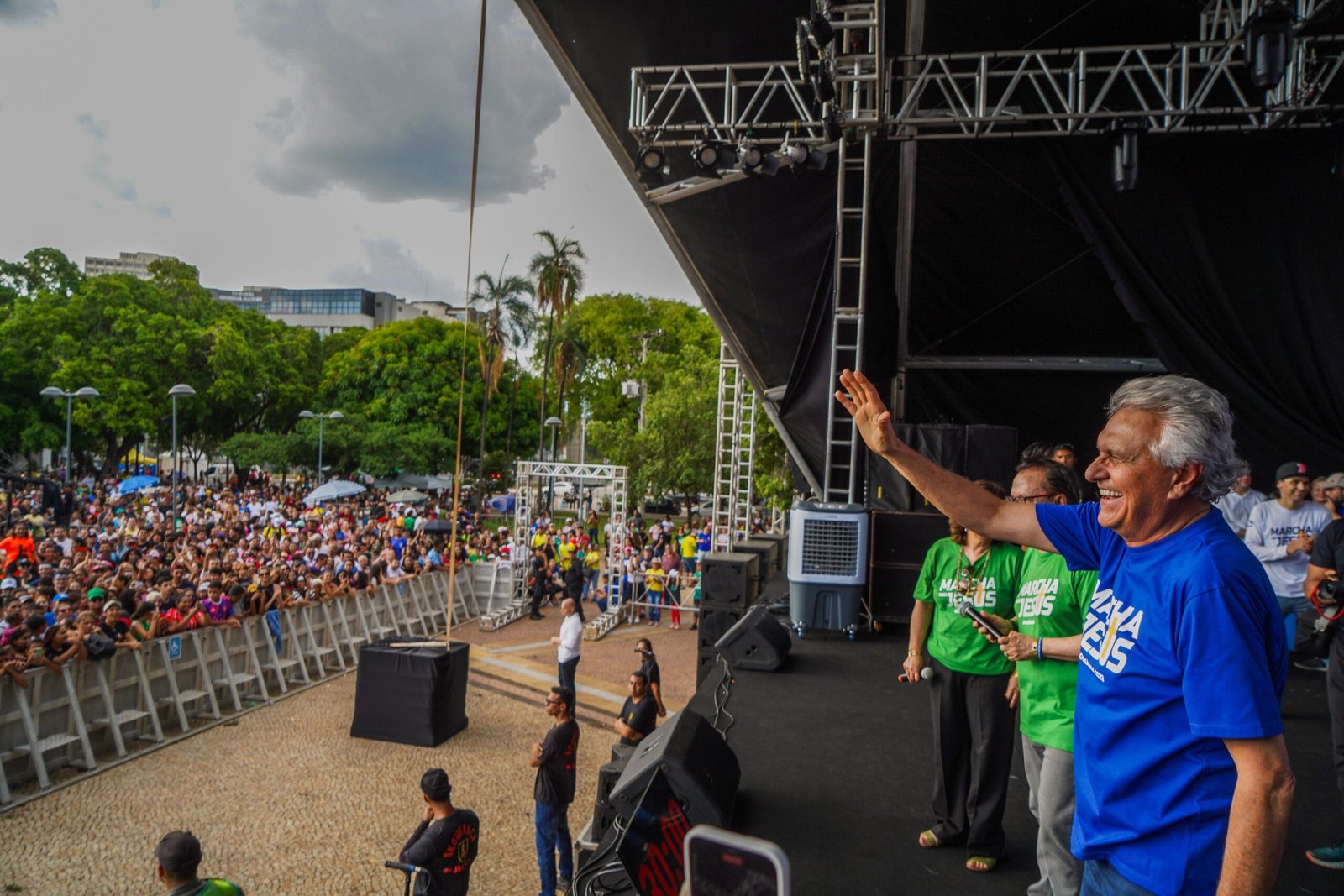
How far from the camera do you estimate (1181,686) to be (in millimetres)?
1560

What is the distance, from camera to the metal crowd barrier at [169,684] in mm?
7668

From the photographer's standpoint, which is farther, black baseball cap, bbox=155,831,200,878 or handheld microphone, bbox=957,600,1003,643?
black baseball cap, bbox=155,831,200,878

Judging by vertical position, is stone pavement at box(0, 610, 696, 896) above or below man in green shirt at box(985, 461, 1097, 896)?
below

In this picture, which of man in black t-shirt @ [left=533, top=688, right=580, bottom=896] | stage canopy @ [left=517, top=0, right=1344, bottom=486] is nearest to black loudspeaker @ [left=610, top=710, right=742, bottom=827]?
man in black t-shirt @ [left=533, top=688, right=580, bottom=896]

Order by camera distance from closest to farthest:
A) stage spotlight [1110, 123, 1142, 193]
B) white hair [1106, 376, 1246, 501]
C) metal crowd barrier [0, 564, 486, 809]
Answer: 1. white hair [1106, 376, 1246, 501]
2. metal crowd barrier [0, 564, 486, 809]
3. stage spotlight [1110, 123, 1142, 193]

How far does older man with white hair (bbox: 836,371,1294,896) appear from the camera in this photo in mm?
1447

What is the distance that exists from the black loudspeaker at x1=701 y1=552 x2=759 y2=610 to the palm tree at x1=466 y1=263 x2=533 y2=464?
101ft

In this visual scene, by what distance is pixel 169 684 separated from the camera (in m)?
9.42

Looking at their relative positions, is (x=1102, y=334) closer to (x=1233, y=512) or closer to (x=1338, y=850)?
(x=1233, y=512)

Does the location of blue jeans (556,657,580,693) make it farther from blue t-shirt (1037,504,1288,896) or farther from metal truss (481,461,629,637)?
blue t-shirt (1037,504,1288,896)

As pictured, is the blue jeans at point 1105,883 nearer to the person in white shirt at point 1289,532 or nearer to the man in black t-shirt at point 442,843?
the man in black t-shirt at point 442,843

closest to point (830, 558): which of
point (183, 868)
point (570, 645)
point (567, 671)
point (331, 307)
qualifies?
point (570, 645)

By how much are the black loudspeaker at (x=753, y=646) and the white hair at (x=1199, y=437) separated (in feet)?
16.4

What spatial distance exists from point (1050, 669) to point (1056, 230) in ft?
28.2
